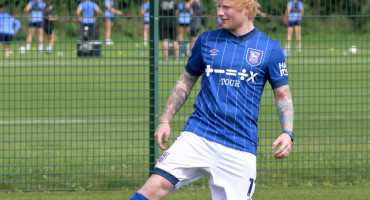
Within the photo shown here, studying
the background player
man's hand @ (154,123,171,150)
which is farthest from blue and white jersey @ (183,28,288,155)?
the background player

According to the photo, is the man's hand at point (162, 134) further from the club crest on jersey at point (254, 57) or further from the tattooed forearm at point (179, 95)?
the club crest on jersey at point (254, 57)

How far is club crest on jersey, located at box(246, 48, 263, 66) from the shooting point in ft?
15.2

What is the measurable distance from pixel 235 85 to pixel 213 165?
1.60 feet

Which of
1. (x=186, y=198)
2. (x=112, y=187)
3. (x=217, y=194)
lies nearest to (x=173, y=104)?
(x=217, y=194)

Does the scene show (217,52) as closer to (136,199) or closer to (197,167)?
(197,167)

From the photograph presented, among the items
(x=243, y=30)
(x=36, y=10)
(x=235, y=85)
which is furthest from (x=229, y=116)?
(x=36, y=10)

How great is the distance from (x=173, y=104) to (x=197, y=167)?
51 cm

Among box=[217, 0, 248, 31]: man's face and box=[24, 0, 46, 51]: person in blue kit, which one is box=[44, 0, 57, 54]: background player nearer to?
box=[24, 0, 46, 51]: person in blue kit

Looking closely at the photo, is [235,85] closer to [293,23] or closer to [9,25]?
[9,25]

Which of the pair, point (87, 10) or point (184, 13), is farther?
point (184, 13)

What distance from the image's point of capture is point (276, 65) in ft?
15.4

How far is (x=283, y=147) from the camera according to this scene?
4.43 meters

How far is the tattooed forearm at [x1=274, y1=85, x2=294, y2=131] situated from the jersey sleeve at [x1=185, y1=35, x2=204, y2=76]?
50 centimetres

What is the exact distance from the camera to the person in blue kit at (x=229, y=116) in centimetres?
457
